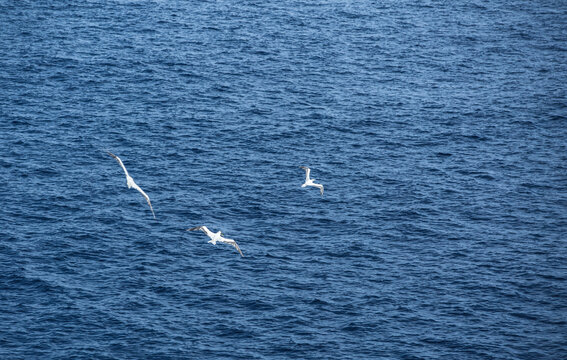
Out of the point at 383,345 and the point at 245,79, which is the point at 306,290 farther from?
the point at 245,79

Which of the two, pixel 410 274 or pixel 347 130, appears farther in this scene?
pixel 347 130

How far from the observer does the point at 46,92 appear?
182 meters

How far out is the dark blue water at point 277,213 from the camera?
389 feet

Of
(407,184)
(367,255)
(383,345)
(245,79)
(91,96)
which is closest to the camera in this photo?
(383,345)

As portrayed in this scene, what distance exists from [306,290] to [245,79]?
78.7 metres

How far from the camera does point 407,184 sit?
510 feet

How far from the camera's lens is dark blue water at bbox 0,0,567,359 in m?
119

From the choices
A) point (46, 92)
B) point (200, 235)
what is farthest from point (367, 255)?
point (46, 92)

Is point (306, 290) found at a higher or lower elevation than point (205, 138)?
lower

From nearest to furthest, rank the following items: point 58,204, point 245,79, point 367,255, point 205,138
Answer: point 367,255
point 58,204
point 205,138
point 245,79

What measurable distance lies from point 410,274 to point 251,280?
2558 cm

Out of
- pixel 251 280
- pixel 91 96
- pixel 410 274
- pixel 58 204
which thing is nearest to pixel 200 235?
pixel 251 280

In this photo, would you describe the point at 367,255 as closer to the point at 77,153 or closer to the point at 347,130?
the point at 347,130

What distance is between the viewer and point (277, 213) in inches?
5719
